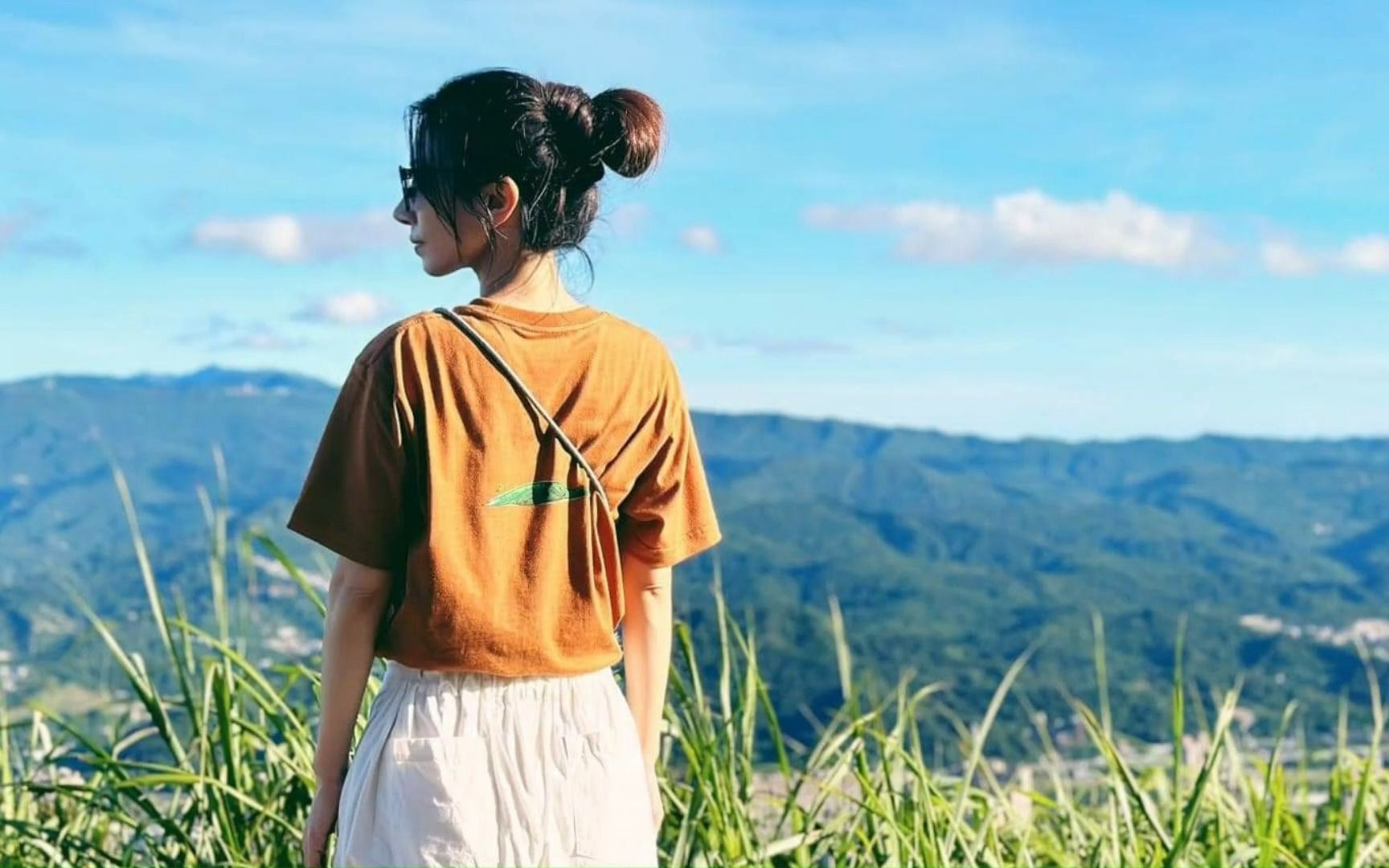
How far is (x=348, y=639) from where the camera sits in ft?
5.69

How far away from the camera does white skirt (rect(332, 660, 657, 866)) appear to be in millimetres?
1719

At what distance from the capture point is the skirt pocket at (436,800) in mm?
1714

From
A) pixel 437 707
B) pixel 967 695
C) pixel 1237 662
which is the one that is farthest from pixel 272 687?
pixel 1237 662

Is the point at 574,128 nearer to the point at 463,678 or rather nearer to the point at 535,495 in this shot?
the point at 535,495

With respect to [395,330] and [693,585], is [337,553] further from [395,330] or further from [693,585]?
[693,585]

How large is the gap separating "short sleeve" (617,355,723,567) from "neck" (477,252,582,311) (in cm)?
19

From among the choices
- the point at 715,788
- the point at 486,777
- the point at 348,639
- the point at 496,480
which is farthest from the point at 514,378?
the point at 715,788

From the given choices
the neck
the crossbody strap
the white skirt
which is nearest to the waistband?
the white skirt

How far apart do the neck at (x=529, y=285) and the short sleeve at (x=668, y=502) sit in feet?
0.63

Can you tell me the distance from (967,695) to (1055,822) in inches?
3992

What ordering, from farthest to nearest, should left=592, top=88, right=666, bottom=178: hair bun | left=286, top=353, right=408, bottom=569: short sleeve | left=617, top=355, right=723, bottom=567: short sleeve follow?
left=617, top=355, right=723, bottom=567: short sleeve → left=592, top=88, right=666, bottom=178: hair bun → left=286, top=353, right=408, bottom=569: short sleeve

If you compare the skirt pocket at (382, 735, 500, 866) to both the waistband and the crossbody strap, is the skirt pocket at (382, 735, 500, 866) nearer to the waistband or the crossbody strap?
the waistband

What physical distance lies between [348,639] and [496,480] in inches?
10.4

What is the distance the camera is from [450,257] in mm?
1789
